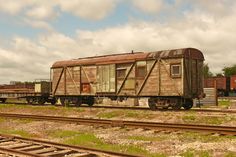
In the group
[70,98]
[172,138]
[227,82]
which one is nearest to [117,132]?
[172,138]

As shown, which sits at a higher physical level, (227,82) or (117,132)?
(227,82)

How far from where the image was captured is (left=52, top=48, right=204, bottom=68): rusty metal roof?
22297 millimetres

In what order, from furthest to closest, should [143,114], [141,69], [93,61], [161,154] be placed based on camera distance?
[93,61] → [141,69] → [143,114] → [161,154]

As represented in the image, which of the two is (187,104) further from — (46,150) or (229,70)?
(229,70)

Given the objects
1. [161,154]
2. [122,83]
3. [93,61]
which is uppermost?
[93,61]

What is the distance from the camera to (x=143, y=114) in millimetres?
19844

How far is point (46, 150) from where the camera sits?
386 inches

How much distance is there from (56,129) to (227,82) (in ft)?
149

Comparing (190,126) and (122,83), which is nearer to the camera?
(190,126)

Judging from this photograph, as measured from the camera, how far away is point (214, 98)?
32.3m

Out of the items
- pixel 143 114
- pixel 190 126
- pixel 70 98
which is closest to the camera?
pixel 190 126

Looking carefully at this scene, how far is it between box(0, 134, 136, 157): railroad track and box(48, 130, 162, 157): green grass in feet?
3.51

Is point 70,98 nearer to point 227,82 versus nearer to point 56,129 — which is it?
point 56,129

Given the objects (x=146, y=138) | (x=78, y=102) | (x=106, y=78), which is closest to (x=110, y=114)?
(x=106, y=78)
